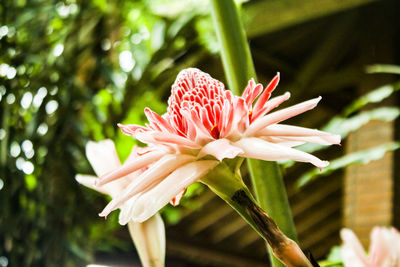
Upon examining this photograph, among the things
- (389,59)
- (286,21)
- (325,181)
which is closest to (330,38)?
(389,59)

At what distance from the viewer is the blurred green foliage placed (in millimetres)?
1490

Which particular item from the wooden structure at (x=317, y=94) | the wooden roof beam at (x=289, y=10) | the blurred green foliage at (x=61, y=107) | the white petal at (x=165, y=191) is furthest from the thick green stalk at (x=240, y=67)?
the wooden roof beam at (x=289, y=10)

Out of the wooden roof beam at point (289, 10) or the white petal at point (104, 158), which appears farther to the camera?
the wooden roof beam at point (289, 10)

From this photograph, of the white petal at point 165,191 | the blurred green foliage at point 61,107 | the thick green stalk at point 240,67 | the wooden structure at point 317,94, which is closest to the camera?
the white petal at point 165,191

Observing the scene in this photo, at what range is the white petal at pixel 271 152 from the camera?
24 cm

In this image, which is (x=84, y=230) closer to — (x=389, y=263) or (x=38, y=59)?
(x=38, y=59)

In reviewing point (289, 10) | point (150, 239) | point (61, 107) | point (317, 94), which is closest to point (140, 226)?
point (150, 239)

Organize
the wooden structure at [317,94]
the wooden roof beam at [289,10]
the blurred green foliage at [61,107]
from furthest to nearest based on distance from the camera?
the wooden structure at [317,94]
the wooden roof beam at [289,10]
the blurred green foliage at [61,107]

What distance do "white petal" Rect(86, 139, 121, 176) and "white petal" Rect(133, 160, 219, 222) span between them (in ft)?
0.25

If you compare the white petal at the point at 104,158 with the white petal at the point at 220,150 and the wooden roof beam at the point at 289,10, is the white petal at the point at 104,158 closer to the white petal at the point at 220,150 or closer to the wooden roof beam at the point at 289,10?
the white petal at the point at 220,150

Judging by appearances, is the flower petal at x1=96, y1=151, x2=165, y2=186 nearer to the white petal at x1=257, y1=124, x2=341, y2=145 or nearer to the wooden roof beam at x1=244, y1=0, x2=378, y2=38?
the white petal at x1=257, y1=124, x2=341, y2=145

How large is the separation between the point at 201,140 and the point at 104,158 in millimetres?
78

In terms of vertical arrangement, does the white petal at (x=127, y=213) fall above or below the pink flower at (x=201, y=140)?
below

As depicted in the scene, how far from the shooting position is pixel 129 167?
0.84 feet
